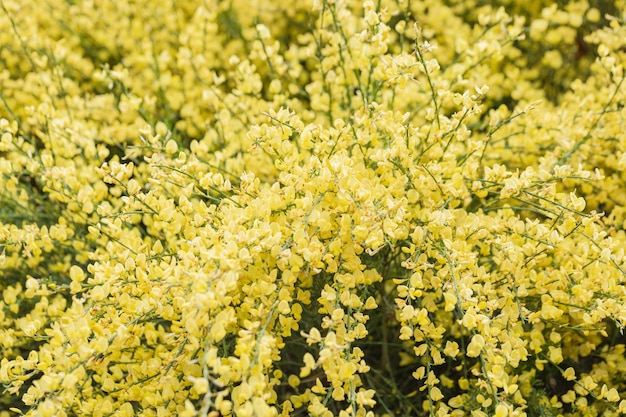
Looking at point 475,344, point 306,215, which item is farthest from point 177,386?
point 475,344

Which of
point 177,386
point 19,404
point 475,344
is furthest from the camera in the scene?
point 19,404

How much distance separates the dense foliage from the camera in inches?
53.8

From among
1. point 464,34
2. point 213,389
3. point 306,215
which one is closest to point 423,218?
point 306,215

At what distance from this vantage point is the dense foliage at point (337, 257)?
1.37 metres

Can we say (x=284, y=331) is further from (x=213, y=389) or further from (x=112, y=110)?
(x=112, y=110)

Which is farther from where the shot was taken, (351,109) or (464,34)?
(464,34)

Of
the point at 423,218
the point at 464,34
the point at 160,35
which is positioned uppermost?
the point at 464,34

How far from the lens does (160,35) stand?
302cm

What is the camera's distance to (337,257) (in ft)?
5.11

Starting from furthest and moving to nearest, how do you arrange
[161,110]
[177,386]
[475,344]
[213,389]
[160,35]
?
1. [160,35]
2. [161,110]
3. [213,389]
4. [177,386]
5. [475,344]

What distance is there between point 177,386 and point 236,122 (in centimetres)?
112

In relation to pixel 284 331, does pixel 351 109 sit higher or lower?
higher

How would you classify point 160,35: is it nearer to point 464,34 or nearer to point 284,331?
point 464,34

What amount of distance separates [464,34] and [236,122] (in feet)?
3.95
